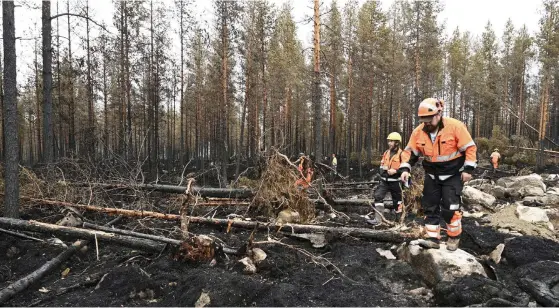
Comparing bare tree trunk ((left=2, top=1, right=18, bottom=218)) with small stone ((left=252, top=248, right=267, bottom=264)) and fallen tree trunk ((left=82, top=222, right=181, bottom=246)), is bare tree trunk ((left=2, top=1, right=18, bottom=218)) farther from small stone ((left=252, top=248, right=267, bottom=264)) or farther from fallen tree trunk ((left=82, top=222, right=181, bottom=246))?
small stone ((left=252, top=248, right=267, bottom=264))

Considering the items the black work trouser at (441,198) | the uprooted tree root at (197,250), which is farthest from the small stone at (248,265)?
the black work trouser at (441,198)

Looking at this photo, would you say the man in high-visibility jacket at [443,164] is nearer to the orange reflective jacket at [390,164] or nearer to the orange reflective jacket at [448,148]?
the orange reflective jacket at [448,148]

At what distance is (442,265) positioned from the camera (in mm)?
3982

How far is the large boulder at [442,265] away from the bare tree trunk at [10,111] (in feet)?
22.9

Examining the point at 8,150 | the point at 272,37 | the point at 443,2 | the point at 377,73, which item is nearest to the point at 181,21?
the point at 272,37

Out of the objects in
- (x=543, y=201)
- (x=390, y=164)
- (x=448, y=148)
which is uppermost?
(x=448, y=148)

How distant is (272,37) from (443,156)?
63.3 ft

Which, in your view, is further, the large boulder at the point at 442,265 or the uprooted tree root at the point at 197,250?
the uprooted tree root at the point at 197,250

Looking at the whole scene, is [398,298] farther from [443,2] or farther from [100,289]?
[443,2]

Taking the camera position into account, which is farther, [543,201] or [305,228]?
[543,201]

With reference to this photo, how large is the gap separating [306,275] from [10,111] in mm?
6000

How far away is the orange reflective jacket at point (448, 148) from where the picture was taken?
4.26m

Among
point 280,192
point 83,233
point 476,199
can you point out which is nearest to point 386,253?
point 280,192

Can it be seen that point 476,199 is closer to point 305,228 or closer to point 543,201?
point 543,201
